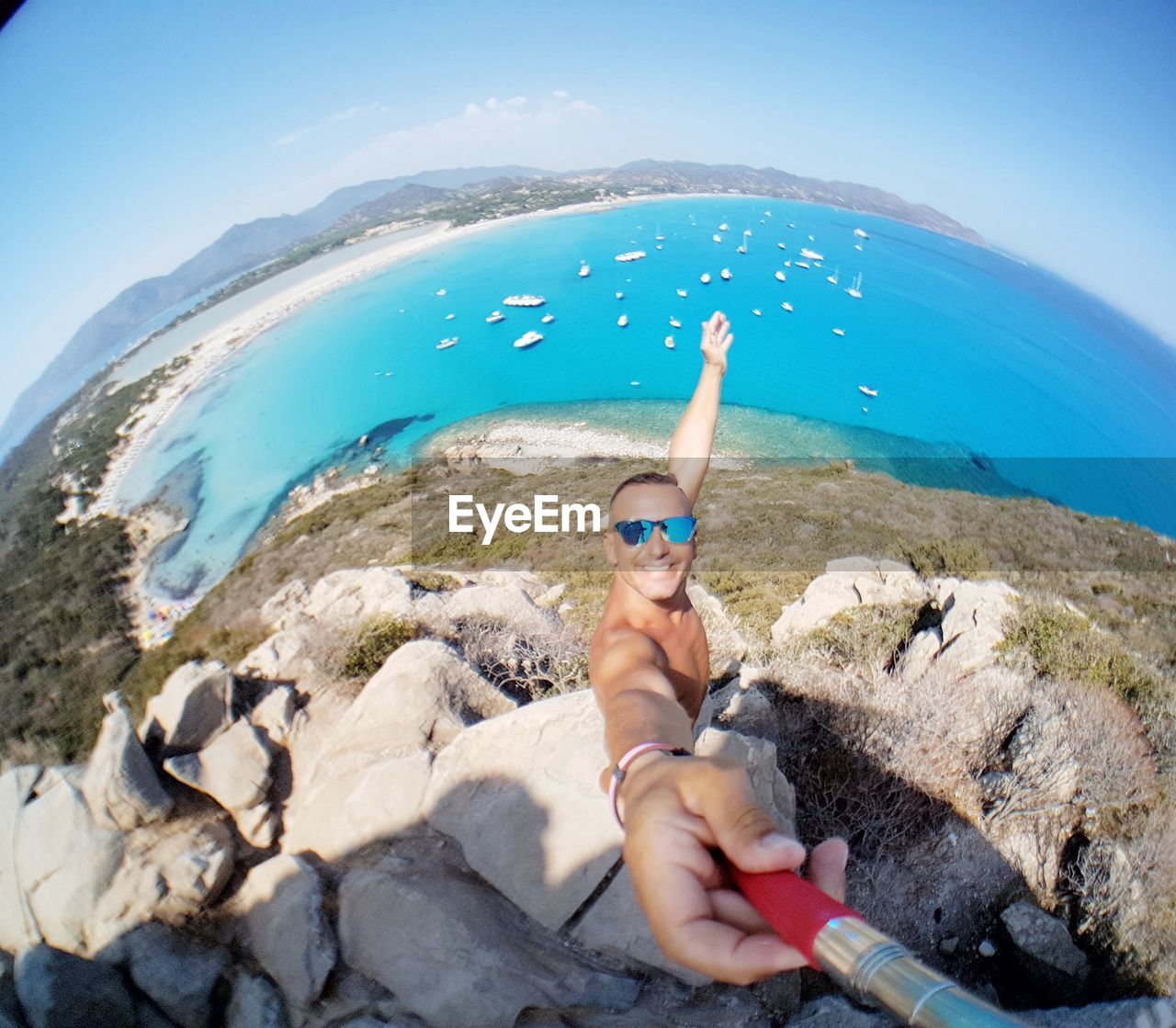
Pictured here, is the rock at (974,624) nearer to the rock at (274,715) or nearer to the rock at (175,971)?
the rock at (274,715)

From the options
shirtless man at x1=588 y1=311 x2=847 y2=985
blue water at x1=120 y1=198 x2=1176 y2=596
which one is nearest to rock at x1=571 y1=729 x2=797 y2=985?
shirtless man at x1=588 y1=311 x2=847 y2=985

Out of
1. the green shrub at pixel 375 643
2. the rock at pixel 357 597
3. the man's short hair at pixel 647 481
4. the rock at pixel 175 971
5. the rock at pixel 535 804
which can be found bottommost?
the rock at pixel 175 971

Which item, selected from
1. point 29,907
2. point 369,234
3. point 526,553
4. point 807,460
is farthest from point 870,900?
point 369,234

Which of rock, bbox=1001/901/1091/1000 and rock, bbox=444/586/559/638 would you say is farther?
rock, bbox=444/586/559/638

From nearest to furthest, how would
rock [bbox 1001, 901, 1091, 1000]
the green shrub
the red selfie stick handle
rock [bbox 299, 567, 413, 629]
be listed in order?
the red selfie stick handle < rock [bbox 1001, 901, 1091, 1000] < the green shrub < rock [bbox 299, 567, 413, 629]

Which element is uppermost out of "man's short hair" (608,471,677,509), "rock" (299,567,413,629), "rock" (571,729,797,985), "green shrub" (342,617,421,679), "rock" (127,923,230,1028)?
"man's short hair" (608,471,677,509)

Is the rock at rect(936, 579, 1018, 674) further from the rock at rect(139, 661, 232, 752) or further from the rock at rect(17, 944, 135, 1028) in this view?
the rock at rect(17, 944, 135, 1028)

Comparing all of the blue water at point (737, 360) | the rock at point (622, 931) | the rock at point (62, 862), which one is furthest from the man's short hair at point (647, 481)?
the blue water at point (737, 360)
